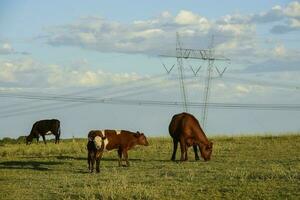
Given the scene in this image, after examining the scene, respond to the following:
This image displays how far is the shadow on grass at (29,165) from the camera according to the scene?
26.2 m

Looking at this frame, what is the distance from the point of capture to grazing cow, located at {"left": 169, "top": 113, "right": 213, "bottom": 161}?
28875 millimetres

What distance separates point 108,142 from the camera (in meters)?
25.3

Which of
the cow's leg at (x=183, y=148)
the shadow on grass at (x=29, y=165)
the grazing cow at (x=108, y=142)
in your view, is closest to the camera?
the grazing cow at (x=108, y=142)

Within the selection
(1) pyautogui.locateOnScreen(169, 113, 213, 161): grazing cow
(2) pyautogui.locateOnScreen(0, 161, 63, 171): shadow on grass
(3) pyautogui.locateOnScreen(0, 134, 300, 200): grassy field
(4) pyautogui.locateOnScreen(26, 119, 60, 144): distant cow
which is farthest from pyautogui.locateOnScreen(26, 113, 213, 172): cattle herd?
(4) pyautogui.locateOnScreen(26, 119, 60, 144): distant cow

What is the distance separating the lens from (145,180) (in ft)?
63.7

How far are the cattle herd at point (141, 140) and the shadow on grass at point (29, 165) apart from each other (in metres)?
2.17

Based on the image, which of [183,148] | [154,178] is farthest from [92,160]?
[183,148]

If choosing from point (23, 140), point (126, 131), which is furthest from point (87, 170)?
point (23, 140)

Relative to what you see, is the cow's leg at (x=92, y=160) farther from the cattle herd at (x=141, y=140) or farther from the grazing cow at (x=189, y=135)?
the grazing cow at (x=189, y=135)

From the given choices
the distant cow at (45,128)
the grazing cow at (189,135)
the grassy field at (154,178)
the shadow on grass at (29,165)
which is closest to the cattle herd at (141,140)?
the grazing cow at (189,135)

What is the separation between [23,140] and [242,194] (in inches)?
1734

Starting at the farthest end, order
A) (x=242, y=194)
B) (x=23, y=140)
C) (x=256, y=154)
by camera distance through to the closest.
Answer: (x=23, y=140)
(x=256, y=154)
(x=242, y=194)

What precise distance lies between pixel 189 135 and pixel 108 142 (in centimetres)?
526

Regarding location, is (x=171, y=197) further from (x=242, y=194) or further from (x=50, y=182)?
(x=50, y=182)
